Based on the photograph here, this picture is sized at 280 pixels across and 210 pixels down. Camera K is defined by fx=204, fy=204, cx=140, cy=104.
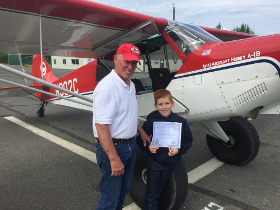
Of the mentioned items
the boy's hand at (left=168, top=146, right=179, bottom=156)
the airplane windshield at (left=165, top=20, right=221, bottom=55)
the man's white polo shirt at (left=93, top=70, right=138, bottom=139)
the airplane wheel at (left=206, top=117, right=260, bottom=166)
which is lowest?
the airplane wheel at (left=206, top=117, right=260, bottom=166)

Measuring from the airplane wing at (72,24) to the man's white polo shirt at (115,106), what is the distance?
1.52 metres

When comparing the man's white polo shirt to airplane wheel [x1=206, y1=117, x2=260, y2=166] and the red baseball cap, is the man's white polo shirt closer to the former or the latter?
the red baseball cap

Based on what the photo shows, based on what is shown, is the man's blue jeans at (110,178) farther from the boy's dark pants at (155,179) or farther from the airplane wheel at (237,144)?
the airplane wheel at (237,144)

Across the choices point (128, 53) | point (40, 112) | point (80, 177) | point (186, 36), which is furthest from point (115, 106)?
point (40, 112)

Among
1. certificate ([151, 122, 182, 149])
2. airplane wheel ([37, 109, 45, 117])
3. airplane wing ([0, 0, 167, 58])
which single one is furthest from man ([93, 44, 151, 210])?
airplane wheel ([37, 109, 45, 117])

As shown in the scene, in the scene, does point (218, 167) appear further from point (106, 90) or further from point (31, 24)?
point (31, 24)

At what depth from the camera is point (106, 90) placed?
1.36 metres

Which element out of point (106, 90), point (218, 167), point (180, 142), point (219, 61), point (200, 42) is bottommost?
point (218, 167)

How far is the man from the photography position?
53.6 inches

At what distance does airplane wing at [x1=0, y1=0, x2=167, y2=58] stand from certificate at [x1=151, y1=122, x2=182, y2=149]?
1.51 metres

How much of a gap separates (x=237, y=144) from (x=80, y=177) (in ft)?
7.61

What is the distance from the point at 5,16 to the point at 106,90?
2175 mm

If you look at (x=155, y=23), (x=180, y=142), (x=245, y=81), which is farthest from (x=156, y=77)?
(x=180, y=142)

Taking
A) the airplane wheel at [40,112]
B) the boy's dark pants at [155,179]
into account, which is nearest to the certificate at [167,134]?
the boy's dark pants at [155,179]
